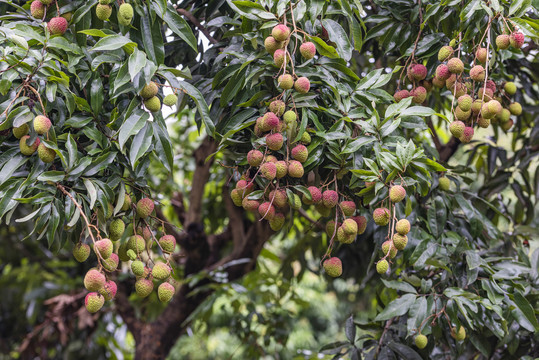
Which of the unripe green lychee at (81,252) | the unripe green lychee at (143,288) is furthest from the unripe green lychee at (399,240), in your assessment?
the unripe green lychee at (81,252)

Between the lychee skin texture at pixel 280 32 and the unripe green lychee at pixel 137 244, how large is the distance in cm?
48

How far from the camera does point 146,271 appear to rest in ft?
3.61

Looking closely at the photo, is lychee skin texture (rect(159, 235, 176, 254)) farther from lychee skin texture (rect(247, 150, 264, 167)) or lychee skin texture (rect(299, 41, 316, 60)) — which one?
lychee skin texture (rect(299, 41, 316, 60))

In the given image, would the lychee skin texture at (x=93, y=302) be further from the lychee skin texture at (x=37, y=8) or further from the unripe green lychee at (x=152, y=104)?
the lychee skin texture at (x=37, y=8)

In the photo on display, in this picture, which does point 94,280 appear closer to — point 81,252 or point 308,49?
point 81,252

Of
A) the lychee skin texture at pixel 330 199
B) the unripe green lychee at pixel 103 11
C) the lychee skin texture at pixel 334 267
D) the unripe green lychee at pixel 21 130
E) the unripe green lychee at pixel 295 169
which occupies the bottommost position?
the lychee skin texture at pixel 334 267

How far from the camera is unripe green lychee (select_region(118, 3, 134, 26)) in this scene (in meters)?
1.07

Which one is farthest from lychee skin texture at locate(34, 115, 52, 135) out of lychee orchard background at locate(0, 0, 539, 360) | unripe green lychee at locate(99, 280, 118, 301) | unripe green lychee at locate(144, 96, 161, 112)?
unripe green lychee at locate(99, 280, 118, 301)

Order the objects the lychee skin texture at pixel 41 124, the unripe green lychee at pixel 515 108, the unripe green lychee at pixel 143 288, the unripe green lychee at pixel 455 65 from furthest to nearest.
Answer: the unripe green lychee at pixel 515 108
the unripe green lychee at pixel 455 65
the unripe green lychee at pixel 143 288
the lychee skin texture at pixel 41 124

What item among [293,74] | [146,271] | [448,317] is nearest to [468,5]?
[293,74]

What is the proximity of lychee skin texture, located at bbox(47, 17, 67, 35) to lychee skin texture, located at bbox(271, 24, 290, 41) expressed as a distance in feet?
1.39

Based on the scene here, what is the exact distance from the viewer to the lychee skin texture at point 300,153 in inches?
43.6

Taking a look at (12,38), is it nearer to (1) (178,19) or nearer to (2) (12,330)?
(1) (178,19)

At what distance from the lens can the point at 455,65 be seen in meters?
1.18
